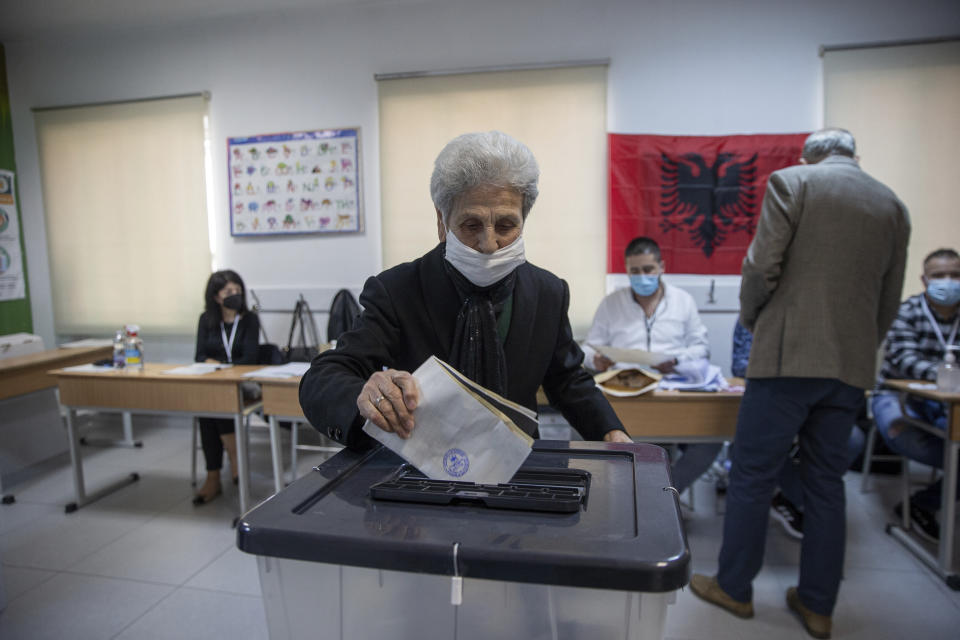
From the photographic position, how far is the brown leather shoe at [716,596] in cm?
198

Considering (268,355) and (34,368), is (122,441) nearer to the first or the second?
(34,368)

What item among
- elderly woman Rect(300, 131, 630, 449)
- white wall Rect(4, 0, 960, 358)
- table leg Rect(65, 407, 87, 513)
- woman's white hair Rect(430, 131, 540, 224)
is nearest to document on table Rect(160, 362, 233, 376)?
table leg Rect(65, 407, 87, 513)

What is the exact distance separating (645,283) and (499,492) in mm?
2377

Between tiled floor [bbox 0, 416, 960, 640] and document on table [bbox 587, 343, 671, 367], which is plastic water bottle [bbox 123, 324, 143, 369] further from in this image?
document on table [bbox 587, 343, 671, 367]

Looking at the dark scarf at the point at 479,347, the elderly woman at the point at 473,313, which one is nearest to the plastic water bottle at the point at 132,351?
the elderly woman at the point at 473,313

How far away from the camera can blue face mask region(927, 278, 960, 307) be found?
2.52m

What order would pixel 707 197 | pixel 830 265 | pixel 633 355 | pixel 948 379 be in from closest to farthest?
1. pixel 830 265
2. pixel 948 379
3. pixel 633 355
4. pixel 707 197

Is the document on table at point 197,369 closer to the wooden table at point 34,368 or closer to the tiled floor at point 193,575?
the tiled floor at point 193,575

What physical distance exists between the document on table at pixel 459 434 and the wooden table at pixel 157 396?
7.68ft

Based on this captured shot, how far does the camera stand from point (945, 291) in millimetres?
2535

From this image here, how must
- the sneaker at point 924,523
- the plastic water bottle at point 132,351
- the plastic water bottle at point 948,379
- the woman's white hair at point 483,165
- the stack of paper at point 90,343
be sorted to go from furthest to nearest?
the stack of paper at point 90,343, the plastic water bottle at point 132,351, the sneaker at point 924,523, the plastic water bottle at point 948,379, the woman's white hair at point 483,165

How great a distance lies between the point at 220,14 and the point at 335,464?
14.4ft

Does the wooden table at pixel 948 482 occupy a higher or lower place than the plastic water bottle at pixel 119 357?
lower

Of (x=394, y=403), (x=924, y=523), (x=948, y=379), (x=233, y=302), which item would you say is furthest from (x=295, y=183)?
(x=924, y=523)
